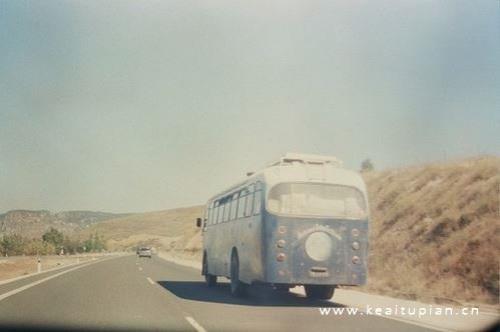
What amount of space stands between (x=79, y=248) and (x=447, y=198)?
303 ft

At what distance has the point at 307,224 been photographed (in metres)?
15.9

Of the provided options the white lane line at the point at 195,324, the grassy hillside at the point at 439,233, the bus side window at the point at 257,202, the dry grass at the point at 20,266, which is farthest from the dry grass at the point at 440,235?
the dry grass at the point at 20,266

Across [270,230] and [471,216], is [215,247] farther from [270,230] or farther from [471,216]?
[471,216]

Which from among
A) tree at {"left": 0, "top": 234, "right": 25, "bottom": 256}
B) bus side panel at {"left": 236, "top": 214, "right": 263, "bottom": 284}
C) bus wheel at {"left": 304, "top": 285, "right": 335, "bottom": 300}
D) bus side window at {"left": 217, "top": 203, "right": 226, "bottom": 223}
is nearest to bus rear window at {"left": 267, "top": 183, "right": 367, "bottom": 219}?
bus side panel at {"left": 236, "top": 214, "right": 263, "bottom": 284}

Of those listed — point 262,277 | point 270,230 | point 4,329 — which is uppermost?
point 270,230

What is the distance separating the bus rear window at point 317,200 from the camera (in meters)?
16.0

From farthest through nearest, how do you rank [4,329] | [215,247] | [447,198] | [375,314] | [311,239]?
1. [447,198]
2. [215,247]
3. [311,239]
4. [375,314]
5. [4,329]

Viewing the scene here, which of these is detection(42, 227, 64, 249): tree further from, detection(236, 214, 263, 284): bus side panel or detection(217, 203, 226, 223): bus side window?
detection(236, 214, 263, 284): bus side panel

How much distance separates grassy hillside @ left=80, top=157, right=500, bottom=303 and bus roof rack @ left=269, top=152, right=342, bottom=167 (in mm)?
4394

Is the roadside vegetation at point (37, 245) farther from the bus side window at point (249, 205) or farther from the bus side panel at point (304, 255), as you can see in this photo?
the bus side panel at point (304, 255)

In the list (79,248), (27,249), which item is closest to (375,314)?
(27,249)

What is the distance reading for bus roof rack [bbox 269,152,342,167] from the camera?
678 inches

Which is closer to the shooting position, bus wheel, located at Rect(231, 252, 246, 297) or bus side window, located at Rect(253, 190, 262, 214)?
bus side window, located at Rect(253, 190, 262, 214)

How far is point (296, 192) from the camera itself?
52.9 feet
